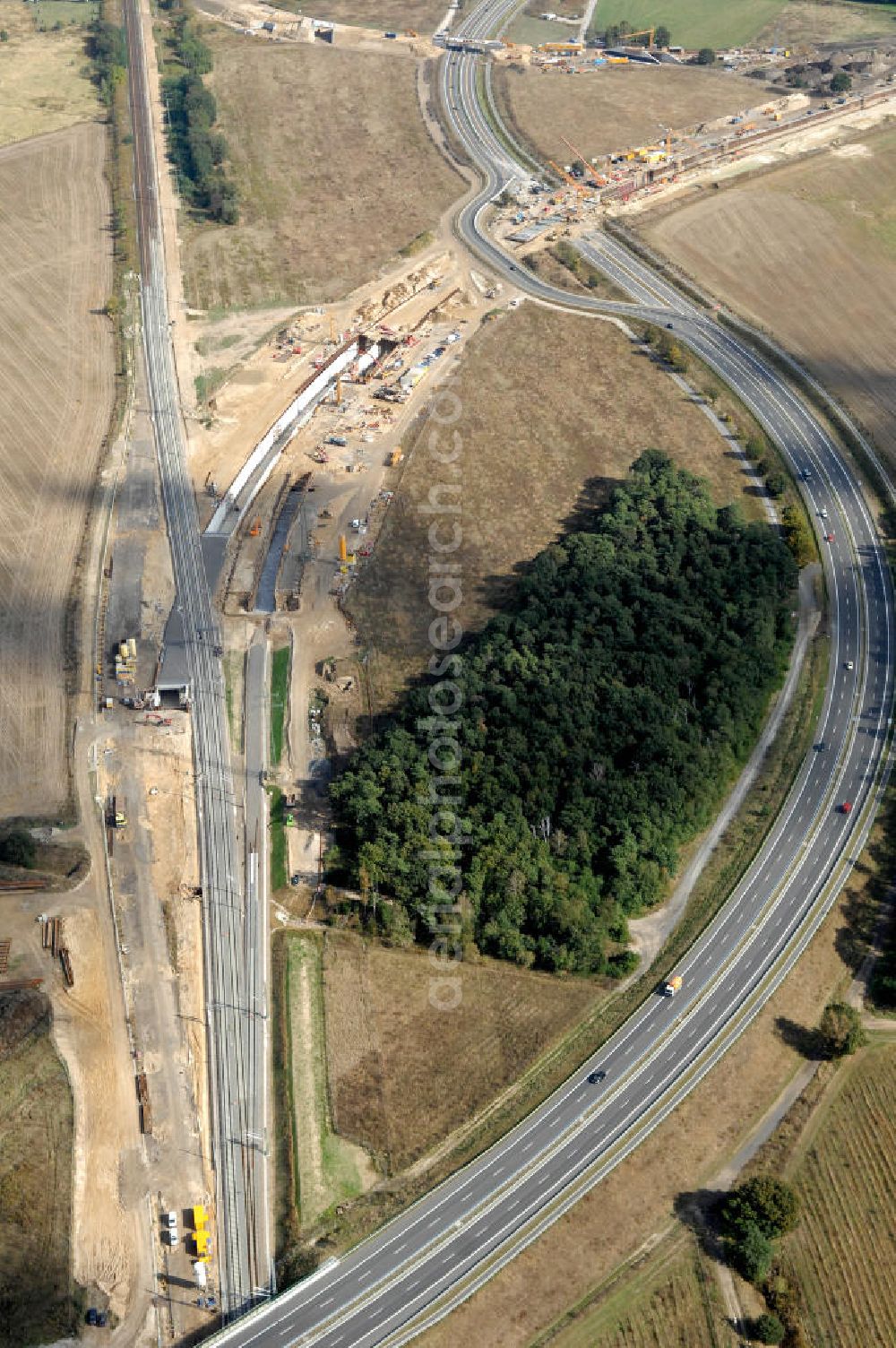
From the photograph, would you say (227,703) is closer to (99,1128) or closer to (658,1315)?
(99,1128)

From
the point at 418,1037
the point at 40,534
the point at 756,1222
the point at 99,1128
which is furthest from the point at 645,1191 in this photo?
the point at 40,534

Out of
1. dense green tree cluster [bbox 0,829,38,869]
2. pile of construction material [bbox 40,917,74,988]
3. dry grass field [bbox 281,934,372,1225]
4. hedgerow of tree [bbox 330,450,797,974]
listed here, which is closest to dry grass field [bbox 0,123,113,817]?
dense green tree cluster [bbox 0,829,38,869]

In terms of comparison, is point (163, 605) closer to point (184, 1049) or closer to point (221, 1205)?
point (184, 1049)

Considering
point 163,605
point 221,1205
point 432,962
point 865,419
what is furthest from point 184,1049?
point 865,419

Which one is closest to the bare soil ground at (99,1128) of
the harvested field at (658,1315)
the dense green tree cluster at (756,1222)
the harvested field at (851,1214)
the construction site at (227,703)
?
the construction site at (227,703)

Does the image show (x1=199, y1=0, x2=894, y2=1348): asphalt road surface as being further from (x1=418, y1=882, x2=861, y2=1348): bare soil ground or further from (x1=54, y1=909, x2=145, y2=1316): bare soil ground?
(x1=54, y1=909, x2=145, y2=1316): bare soil ground
